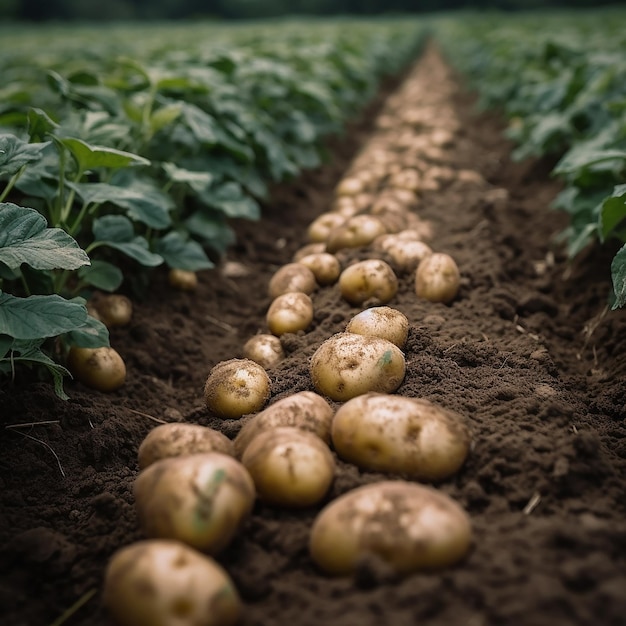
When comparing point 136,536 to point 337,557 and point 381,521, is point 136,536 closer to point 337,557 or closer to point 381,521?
point 337,557

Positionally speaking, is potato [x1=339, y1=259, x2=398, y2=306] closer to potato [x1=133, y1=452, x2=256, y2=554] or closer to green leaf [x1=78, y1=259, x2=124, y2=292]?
green leaf [x1=78, y1=259, x2=124, y2=292]

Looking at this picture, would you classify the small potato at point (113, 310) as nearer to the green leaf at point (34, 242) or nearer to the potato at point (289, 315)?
the potato at point (289, 315)

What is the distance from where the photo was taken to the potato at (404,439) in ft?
5.58

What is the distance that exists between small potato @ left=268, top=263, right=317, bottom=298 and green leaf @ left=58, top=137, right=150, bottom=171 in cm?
95

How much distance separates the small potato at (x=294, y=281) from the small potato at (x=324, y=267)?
36mm

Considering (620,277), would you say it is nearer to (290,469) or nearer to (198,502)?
(290,469)

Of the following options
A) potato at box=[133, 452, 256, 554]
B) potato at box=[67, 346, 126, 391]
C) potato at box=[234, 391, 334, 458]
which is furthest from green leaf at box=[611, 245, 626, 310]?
potato at box=[67, 346, 126, 391]

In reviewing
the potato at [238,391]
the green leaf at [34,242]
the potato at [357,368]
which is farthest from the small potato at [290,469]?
the green leaf at [34,242]

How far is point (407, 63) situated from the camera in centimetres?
1939

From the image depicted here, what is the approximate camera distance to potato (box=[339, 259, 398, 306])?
9.49 feet

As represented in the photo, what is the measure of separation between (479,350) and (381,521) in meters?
1.24

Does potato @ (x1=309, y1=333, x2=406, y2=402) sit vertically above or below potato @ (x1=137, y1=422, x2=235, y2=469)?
above

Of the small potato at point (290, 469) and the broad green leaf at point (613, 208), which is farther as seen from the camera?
the broad green leaf at point (613, 208)

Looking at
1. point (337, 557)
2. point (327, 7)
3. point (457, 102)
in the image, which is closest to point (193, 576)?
point (337, 557)
